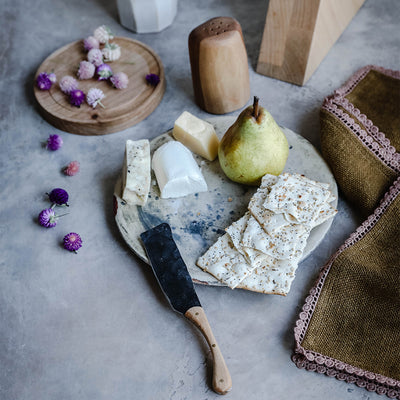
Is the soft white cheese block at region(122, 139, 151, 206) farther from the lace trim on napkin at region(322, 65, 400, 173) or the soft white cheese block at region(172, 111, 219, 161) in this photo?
the lace trim on napkin at region(322, 65, 400, 173)

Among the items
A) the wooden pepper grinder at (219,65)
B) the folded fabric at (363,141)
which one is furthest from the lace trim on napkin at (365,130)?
the wooden pepper grinder at (219,65)

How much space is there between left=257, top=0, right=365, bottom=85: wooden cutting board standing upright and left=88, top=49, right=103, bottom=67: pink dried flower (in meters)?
0.41

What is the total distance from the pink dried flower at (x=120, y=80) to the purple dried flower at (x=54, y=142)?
19cm

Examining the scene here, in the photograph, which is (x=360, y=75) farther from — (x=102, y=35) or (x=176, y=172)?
(x=102, y=35)

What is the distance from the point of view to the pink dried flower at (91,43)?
1201 millimetres

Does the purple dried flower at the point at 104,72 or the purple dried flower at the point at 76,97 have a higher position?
the purple dried flower at the point at 104,72

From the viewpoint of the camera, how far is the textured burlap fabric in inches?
29.7

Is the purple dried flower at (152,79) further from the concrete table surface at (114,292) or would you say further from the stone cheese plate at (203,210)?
the stone cheese plate at (203,210)

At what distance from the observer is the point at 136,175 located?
912mm

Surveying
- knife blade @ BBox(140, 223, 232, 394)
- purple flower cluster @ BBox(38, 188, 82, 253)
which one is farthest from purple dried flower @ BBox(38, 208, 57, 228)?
knife blade @ BBox(140, 223, 232, 394)

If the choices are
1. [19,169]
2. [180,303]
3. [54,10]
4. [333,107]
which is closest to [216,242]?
[180,303]

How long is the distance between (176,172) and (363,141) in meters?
0.40

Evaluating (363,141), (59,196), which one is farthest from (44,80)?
(363,141)

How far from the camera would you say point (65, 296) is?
87 centimetres
